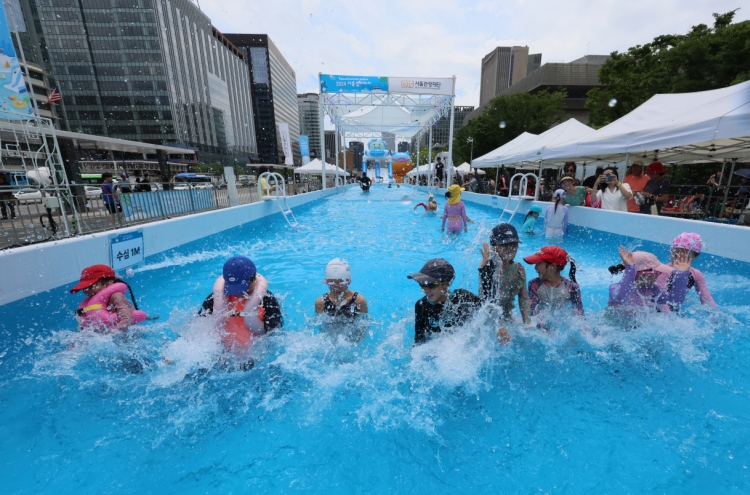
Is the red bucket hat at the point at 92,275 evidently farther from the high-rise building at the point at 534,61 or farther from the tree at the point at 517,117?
the high-rise building at the point at 534,61

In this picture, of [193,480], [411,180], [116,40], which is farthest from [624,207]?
[116,40]

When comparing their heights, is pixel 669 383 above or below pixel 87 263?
below

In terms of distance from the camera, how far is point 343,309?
10.8ft

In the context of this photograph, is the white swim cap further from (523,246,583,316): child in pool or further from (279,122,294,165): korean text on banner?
(279,122,294,165): korean text on banner

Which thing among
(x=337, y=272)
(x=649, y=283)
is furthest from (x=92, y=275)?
(x=649, y=283)

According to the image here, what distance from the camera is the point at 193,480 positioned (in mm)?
2301

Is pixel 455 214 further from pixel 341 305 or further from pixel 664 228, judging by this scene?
pixel 341 305

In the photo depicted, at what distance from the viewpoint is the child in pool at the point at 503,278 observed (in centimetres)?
306

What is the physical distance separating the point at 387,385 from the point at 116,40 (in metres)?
101

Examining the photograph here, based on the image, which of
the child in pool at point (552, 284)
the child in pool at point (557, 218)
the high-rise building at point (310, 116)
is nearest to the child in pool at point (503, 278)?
the child in pool at point (552, 284)

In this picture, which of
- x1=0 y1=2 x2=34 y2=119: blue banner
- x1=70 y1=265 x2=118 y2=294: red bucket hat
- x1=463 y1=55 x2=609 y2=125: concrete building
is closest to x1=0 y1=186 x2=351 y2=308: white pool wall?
x1=70 y1=265 x2=118 y2=294: red bucket hat

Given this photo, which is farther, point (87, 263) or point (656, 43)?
point (656, 43)

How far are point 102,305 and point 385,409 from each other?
9.43 ft

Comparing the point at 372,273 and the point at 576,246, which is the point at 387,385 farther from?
the point at 576,246
